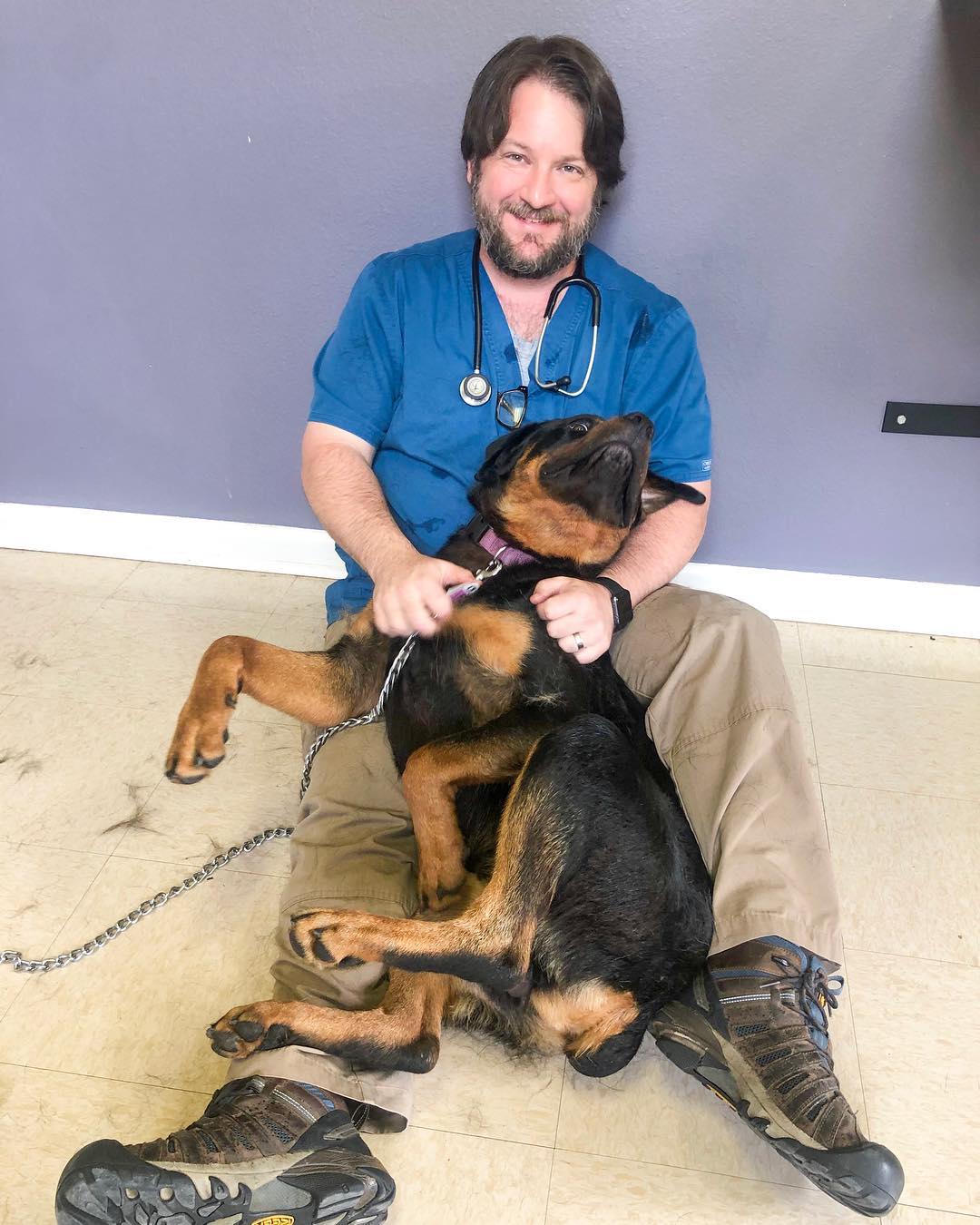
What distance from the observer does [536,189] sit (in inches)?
77.4

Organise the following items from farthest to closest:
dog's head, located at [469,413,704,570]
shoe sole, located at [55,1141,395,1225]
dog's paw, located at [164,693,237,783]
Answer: dog's head, located at [469,413,704,570] → dog's paw, located at [164,693,237,783] → shoe sole, located at [55,1141,395,1225]

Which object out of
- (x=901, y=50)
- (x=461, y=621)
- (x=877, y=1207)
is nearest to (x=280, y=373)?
(x=461, y=621)

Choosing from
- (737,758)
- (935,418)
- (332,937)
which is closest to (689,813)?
(737,758)

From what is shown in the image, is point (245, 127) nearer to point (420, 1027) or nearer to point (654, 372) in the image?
point (654, 372)

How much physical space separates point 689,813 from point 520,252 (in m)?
1.20

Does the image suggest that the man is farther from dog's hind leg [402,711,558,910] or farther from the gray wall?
the gray wall

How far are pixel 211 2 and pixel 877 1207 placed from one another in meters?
2.79

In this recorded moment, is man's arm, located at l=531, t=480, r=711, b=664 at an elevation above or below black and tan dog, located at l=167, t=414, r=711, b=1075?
above

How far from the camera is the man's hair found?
1949 millimetres

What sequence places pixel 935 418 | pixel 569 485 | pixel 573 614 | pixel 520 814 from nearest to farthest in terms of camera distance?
pixel 520 814 → pixel 573 614 → pixel 569 485 → pixel 935 418

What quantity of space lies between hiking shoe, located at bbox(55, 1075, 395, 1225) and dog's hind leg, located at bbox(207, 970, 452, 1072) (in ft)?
0.22

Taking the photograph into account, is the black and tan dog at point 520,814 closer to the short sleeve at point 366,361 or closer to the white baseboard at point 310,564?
the short sleeve at point 366,361

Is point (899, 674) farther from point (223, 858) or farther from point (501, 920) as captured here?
point (223, 858)

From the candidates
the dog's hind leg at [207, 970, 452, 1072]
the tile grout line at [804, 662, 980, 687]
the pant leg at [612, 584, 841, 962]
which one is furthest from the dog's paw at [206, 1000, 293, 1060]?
the tile grout line at [804, 662, 980, 687]
